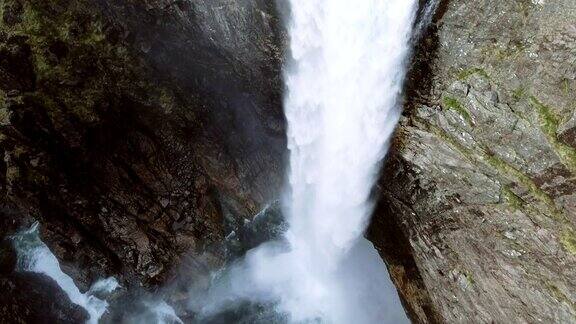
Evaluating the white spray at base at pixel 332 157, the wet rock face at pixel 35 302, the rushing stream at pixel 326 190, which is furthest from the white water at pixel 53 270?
the white spray at base at pixel 332 157

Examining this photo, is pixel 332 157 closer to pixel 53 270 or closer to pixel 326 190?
pixel 326 190

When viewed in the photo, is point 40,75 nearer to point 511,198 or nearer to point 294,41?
point 294,41

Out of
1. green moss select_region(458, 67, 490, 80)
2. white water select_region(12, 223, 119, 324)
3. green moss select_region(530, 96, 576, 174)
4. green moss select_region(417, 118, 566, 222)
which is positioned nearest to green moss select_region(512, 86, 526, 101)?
green moss select_region(530, 96, 576, 174)

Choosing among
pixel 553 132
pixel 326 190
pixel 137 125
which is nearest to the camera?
pixel 553 132

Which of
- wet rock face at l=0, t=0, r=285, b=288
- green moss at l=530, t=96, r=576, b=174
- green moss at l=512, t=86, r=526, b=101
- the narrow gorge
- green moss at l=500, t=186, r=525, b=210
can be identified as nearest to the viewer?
green moss at l=530, t=96, r=576, b=174

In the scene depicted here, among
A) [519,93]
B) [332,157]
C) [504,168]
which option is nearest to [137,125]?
[332,157]

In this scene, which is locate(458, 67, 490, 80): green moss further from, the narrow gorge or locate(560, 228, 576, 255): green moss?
locate(560, 228, 576, 255): green moss
